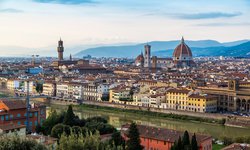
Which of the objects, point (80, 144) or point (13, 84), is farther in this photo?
point (13, 84)

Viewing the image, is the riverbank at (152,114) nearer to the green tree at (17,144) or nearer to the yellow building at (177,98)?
the yellow building at (177,98)

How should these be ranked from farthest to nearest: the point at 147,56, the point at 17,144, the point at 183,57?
1. the point at 183,57
2. the point at 147,56
3. the point at 17,144

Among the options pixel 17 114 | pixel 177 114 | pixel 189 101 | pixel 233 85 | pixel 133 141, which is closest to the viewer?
pixel 133 141

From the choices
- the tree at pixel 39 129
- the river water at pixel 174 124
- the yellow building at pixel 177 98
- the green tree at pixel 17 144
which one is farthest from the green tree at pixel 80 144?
the yellow building at pixel 177 98

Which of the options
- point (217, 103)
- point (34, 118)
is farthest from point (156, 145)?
point (217, 103)

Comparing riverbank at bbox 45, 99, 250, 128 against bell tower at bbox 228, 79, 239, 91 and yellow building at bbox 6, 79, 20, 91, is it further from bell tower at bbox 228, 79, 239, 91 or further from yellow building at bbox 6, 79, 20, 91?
yellow building at bbox 6, 79, 20, 91

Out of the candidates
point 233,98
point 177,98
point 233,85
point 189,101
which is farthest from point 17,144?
point 233,85

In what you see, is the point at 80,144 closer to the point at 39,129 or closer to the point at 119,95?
the point at 39,129
